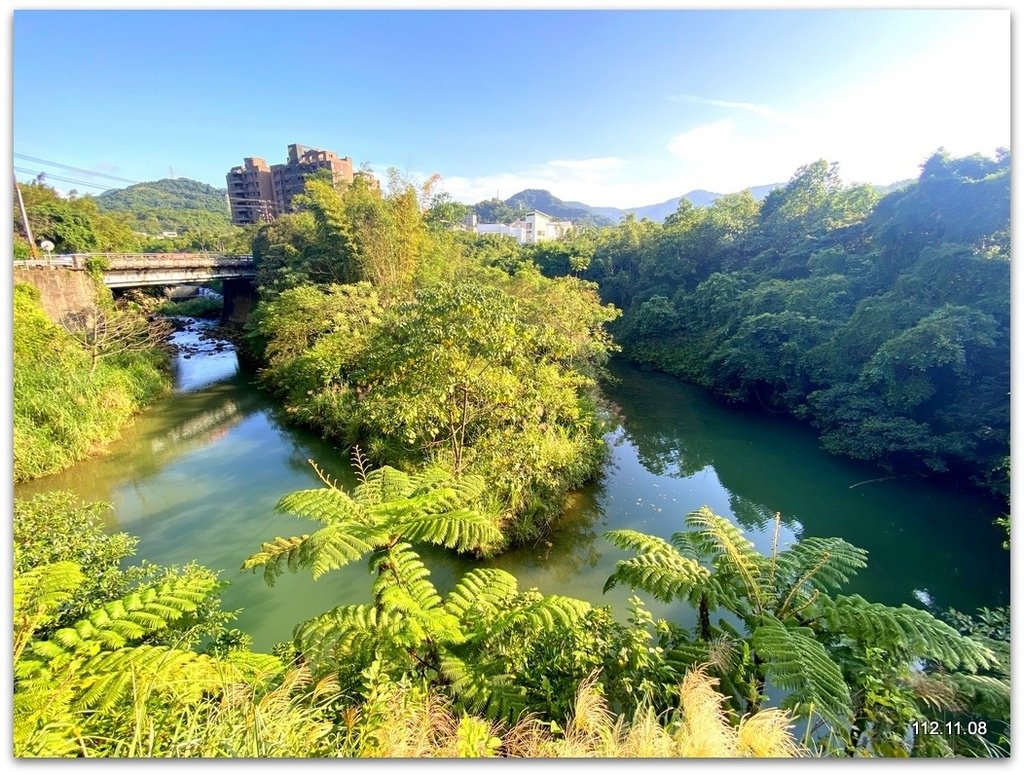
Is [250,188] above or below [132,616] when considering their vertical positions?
above

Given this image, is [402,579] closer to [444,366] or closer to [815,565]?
[815,565]

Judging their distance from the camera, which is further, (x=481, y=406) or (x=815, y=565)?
(x=481, y=406)

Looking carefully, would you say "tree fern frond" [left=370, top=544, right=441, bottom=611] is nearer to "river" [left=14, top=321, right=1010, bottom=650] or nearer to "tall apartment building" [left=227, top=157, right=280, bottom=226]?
"river" [left=14, top=321, right=1010, bottom=650]

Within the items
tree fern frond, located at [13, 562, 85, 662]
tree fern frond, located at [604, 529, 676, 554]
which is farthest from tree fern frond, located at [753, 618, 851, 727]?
tree fern frond, located at [13, 562, 85, 662]

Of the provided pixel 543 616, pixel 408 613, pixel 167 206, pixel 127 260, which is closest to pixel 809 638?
pixel 543 616

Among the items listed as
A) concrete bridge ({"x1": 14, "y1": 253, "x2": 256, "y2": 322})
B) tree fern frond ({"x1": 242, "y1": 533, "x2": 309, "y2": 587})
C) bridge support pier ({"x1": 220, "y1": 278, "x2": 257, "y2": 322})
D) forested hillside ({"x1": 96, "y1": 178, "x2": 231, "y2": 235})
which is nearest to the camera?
tree fern frond ({"x1": 242, "y1": 533, "x2": 309, "y2": 587})

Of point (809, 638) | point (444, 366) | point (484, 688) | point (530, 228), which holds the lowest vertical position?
point (484, 688)
